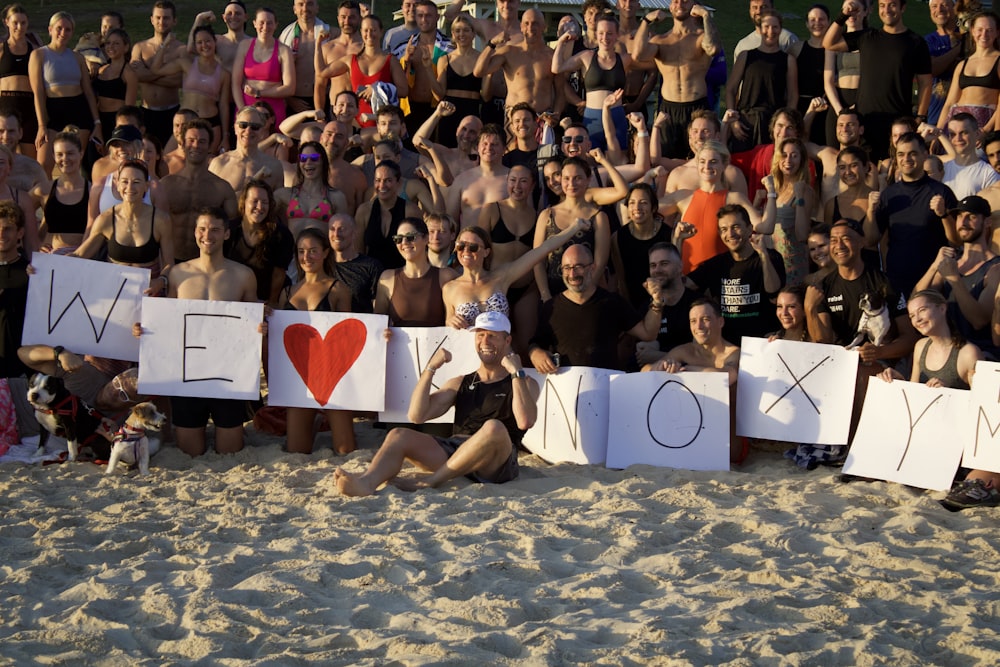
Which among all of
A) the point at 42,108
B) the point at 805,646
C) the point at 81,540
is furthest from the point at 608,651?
the point at 42,108

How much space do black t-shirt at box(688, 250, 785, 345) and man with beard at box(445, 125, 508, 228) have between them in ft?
5.55

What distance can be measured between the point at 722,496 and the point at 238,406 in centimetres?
298

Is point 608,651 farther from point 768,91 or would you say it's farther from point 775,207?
point 768,91

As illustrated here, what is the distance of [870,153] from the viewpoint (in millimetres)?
9828

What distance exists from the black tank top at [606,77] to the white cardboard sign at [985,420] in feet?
13.7

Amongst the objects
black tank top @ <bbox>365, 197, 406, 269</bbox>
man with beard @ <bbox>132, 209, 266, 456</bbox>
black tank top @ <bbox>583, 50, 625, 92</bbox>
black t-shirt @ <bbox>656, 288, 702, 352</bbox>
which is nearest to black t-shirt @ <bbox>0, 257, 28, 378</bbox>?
man with beard @ <bbox>132, 209, 266, 456</bbox>

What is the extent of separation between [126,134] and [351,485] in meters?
→ 3.63

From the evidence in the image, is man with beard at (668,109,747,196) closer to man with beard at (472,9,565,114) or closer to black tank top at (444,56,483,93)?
man with beard at (472,9,565,114)

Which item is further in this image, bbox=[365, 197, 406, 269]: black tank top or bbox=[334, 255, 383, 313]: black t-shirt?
bbox=[365, 197, 406, 269]: black tank top

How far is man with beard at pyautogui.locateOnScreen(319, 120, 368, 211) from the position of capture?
358 inches

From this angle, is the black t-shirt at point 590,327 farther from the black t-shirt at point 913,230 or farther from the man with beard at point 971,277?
the black t-shirt at point 913,230

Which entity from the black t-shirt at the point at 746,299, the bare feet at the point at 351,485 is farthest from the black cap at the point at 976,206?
the bare feet at the point at 351,485

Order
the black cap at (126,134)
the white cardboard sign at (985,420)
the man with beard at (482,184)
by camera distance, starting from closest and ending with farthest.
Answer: the white cardboard sign at (985,420), the man with beard at (482,184), the black cap at (126,134)

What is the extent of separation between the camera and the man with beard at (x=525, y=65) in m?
10.4
